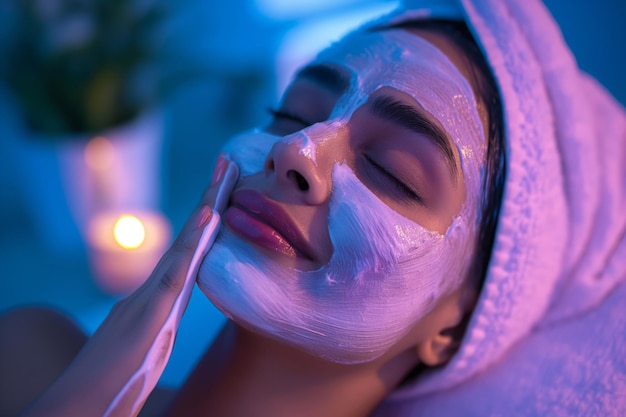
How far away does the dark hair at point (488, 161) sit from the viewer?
73 cm

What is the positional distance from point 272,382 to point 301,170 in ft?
0.89

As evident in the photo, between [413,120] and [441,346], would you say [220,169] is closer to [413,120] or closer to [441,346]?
[413,120]

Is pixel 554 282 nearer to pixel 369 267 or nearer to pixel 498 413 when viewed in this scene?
pixel 498 413

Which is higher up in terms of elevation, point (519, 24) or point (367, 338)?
point (519, 24)

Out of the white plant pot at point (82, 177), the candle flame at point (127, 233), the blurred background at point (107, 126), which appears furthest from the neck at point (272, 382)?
the white plant pot at point (82, 177)

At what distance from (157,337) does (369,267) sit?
0.79 feet

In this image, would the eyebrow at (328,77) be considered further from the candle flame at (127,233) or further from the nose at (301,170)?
the candle flame at (127,233)

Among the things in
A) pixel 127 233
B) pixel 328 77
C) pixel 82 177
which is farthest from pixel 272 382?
pixel 82 177

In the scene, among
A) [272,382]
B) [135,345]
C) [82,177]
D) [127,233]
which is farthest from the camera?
[82,177]

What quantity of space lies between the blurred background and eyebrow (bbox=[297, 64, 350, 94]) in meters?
0.63

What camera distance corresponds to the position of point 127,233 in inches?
57.0

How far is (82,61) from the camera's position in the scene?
1.50m

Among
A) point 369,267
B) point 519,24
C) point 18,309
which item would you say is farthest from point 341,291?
point 18,309

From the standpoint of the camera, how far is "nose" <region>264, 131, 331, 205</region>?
64 centimetres
